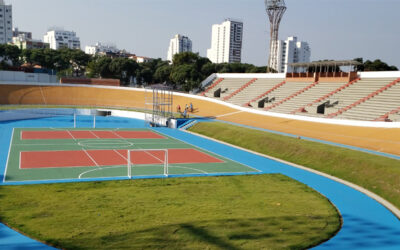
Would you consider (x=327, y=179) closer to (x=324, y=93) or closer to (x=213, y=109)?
(x=324, y=93)

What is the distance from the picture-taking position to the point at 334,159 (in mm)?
20562

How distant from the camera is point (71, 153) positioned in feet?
74.4

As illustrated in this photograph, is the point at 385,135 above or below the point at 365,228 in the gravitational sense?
above

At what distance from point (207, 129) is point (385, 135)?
52.3 ft

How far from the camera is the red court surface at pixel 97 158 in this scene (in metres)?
19.6

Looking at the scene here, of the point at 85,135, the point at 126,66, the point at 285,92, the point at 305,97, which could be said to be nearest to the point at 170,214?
the point at 85,135

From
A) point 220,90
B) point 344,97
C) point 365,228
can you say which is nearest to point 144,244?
point 365,228

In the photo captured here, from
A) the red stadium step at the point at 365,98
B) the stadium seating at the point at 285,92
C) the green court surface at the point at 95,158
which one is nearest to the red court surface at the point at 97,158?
the green court surface at the point at 95,158

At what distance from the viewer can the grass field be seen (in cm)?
1623

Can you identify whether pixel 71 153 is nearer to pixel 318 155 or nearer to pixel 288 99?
pixel 318 155

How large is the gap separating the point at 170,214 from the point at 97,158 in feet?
35.9

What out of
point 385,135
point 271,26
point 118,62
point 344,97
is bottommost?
point 385,135

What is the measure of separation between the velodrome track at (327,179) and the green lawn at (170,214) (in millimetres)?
632

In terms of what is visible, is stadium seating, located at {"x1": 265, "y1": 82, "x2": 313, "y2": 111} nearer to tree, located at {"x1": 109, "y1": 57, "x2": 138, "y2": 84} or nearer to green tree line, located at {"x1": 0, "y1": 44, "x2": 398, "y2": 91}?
green tree line, located at {"x1": 0, "y1": 44, "x2": 398, "y2": 91}
